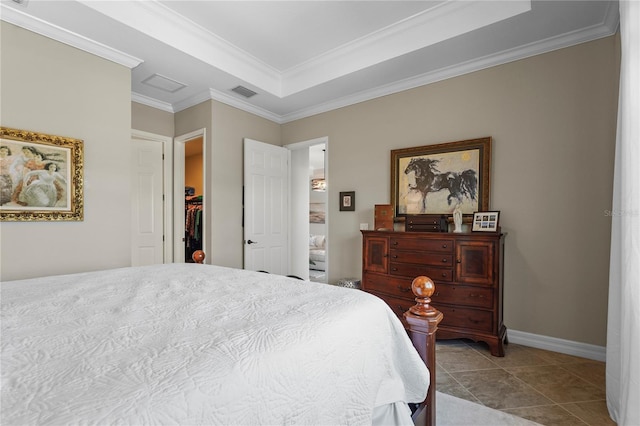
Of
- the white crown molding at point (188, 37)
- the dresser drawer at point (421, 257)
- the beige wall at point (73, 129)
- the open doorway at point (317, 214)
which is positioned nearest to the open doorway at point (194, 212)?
the white crown molding at point (188, 37)

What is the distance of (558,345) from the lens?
2734mm

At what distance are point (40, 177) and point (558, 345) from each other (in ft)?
15.2

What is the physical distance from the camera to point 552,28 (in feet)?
8.52

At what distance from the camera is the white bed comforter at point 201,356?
2.11 feet

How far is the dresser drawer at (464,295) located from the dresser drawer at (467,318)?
0.18 ft

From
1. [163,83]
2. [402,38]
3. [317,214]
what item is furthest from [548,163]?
[317,214]

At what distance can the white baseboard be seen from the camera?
256 cm

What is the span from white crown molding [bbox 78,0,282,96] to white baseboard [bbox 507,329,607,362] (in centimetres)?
379

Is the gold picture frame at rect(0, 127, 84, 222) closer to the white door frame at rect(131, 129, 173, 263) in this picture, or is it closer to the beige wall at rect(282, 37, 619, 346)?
the white door frame at rect(131, 129, 173, 263)

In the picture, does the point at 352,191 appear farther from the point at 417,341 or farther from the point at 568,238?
the point at 417,341

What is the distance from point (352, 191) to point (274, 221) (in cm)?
124

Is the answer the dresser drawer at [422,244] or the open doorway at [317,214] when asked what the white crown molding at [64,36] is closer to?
the dresser drawer at [422,244]

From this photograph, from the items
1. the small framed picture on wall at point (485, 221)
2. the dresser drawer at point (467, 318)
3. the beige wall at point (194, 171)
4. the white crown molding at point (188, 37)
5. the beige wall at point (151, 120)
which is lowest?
the dresser drawer at point (467, 318)

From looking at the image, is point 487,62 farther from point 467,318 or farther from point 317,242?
point 317,242
